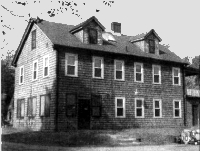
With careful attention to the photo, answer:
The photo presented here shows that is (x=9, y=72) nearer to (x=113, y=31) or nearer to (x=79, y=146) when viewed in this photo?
(x=113, y=31)

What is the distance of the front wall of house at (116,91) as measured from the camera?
61.1ft

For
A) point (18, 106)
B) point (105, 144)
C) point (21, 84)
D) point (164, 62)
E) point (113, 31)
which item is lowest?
point (105, 144)

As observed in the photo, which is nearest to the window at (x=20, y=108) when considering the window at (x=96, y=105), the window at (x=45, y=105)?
the window at (x=45, y=105)

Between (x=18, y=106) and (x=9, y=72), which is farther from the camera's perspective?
(x=9, y=72)

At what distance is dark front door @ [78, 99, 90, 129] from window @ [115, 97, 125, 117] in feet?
6.45

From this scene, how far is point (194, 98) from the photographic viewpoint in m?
23.3

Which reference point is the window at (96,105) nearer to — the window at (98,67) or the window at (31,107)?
the window at (98,67)

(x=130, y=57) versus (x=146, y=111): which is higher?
(x=130, y=57)

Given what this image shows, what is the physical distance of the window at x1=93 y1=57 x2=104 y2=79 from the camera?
1983 cm

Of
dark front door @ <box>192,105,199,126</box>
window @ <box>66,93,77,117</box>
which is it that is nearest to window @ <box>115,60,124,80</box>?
window @ <box>66,93,77,117</box>

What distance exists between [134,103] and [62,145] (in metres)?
8.86

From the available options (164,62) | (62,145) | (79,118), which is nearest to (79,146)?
(62,145)

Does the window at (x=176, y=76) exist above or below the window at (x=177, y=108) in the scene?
above

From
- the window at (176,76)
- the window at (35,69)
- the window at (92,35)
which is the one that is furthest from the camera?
the window at (176,76)
